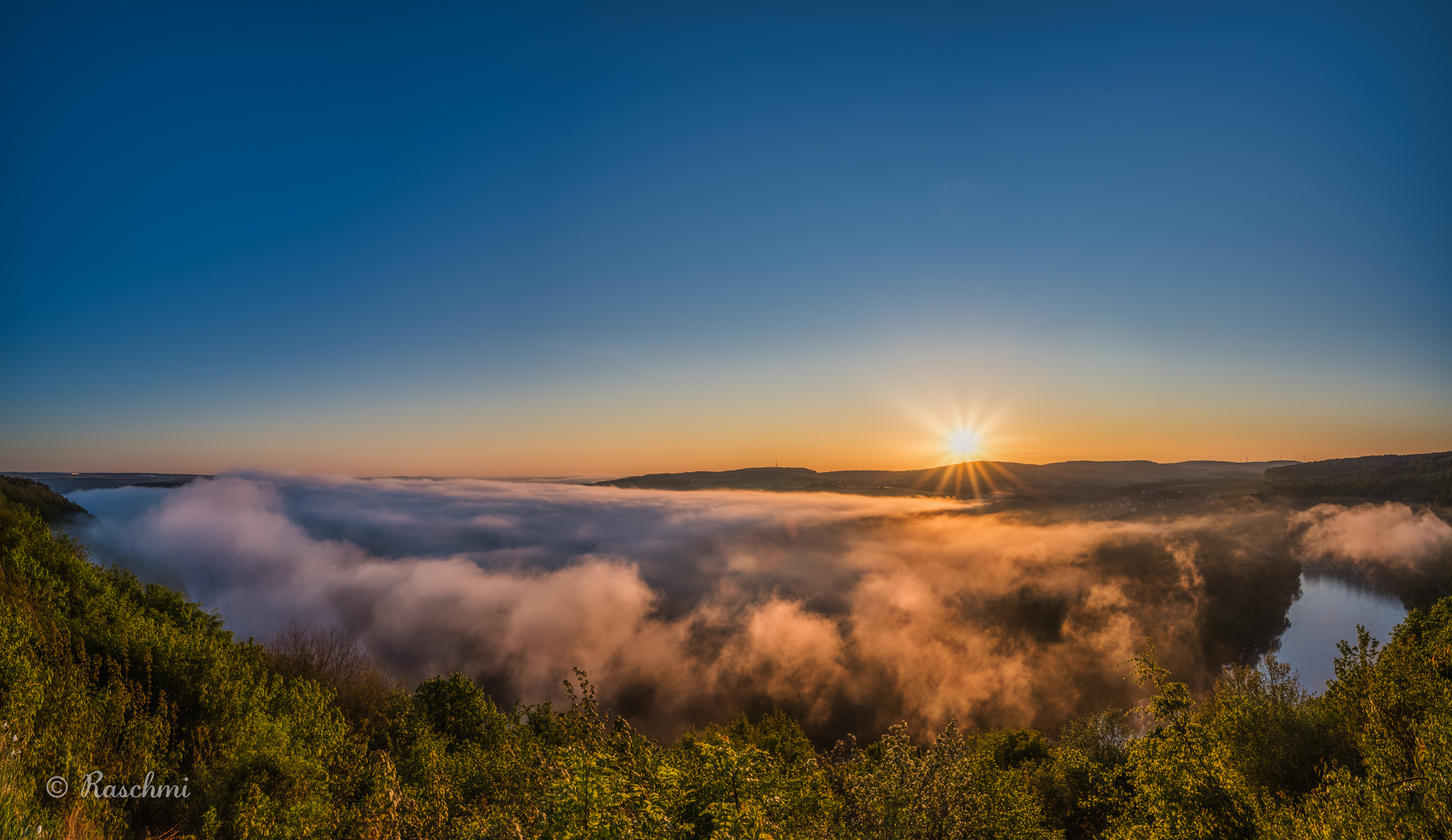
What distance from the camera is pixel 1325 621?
517ft

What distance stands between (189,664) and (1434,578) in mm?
231672

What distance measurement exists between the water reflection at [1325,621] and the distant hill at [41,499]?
20984 cm

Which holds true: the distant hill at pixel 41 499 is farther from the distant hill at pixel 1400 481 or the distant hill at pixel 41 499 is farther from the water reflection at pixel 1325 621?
the distant hill at pixel 1400 481

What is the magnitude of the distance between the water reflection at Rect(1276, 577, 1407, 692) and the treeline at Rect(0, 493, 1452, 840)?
148624mm

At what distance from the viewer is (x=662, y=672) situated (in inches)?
6314

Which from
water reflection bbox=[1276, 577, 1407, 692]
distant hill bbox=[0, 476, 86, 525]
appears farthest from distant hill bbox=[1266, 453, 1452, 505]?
distant hill bbox=[0, 476, 86, 525]

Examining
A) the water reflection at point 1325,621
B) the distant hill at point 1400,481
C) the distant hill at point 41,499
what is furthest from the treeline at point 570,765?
the distant hill at point 1400,481

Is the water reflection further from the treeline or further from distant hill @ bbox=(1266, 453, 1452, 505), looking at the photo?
the treeline

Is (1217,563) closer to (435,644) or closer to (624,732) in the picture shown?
(624,732)

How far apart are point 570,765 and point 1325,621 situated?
772 ft

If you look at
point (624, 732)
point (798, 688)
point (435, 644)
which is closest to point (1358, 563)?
point (798, 688)

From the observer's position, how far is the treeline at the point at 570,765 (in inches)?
488

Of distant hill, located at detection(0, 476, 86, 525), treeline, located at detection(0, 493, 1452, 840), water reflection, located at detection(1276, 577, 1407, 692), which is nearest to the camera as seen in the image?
treeline, located at detection(0, 493, 1452, 840)

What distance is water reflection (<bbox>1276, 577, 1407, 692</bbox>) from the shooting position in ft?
432
